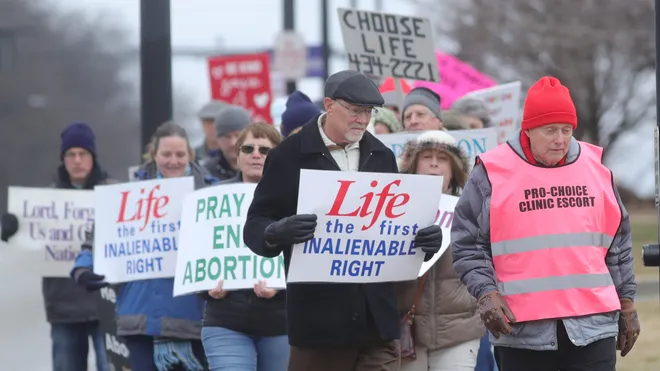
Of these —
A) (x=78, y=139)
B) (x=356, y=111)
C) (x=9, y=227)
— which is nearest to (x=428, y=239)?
(x=356, y=111)

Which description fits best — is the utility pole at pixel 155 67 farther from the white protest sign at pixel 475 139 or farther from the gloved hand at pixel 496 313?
the gloved hand at pixel 496 313

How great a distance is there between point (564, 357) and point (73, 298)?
14.6 feet

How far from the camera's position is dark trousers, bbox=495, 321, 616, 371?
20.2ft

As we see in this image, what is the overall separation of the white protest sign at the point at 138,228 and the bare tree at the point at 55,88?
2700cm

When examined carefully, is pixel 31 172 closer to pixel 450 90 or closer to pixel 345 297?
pixel 450 90

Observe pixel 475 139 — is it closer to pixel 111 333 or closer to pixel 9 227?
pixel 111 333

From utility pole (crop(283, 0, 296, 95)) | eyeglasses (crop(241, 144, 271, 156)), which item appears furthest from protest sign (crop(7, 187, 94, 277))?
utility pole (crop(283, 0, 296, 95))

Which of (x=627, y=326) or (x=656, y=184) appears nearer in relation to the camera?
(x=627, y=326)

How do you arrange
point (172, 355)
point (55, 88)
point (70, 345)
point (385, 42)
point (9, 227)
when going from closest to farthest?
1. point (172, 355)
2. point (70, 345)
3. point (9, 227)
4. point (385, 42)
5. point (55, 88)

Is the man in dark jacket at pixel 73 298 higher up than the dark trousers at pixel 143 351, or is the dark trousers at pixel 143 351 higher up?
the man in dark jacket at pixel 73 298

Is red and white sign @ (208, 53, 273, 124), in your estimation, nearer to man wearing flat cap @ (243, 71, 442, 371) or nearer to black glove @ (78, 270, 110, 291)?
black glove @ (78, 270, 110, 291)

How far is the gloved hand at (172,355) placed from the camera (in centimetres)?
814

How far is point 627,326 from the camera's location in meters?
6.28

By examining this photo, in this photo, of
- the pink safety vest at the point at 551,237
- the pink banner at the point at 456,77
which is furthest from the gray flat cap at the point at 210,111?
the pink safety vest at the point at 551,237
